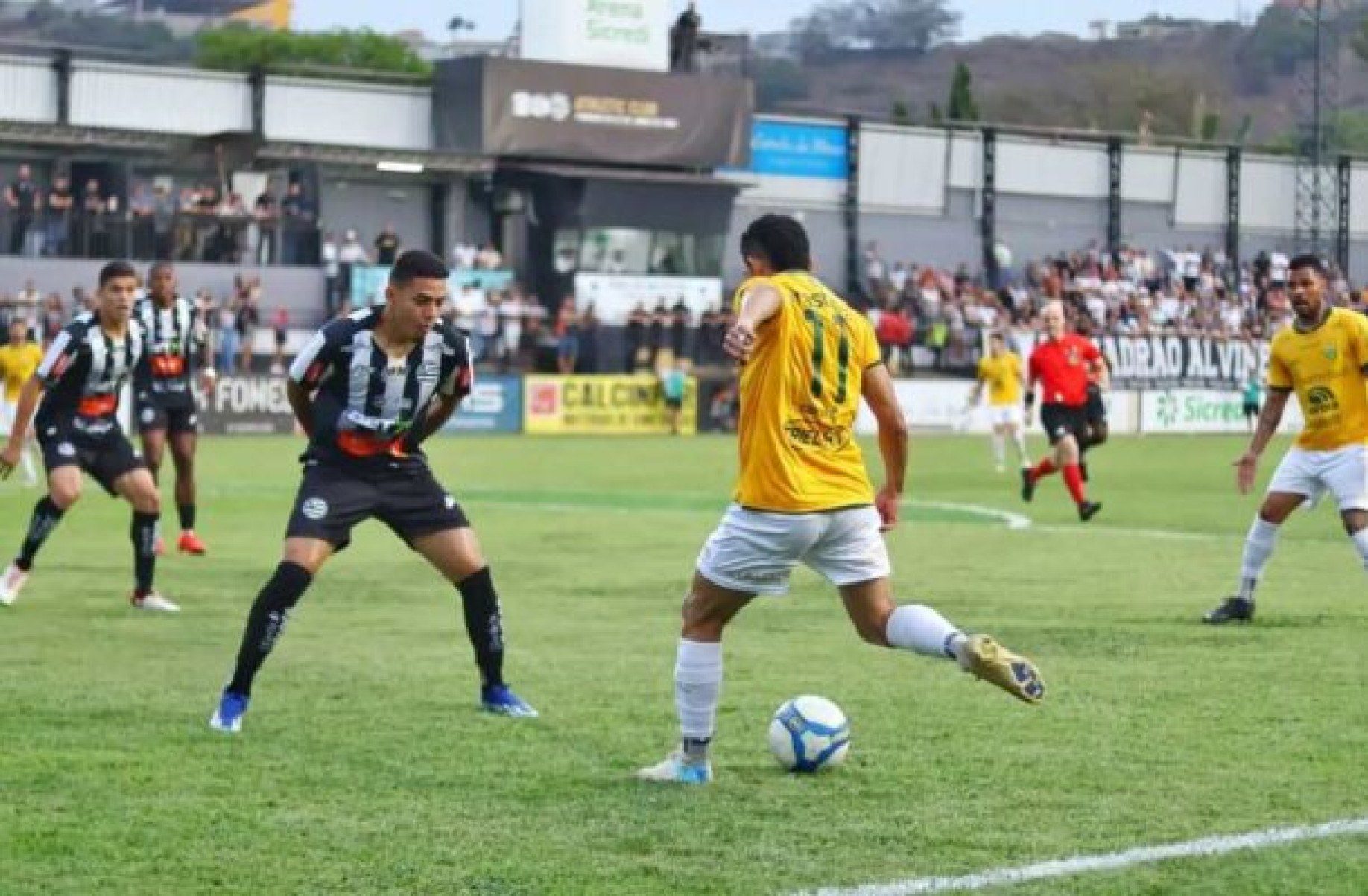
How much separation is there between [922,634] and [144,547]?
895cm

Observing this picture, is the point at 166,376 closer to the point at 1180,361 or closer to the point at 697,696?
the point at 697,696

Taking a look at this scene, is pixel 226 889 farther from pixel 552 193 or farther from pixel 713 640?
pixel 552 193

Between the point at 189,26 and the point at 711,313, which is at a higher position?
the point at 189,26

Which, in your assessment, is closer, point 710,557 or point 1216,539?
point 710,557

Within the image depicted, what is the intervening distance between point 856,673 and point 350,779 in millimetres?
4367

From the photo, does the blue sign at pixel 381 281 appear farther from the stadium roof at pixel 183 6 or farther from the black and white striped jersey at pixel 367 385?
the stadium roof at pixel 183 6

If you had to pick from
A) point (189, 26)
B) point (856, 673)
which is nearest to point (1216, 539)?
point (856, 673)

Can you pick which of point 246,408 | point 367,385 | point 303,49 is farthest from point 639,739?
point 303,49

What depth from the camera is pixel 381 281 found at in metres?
54.7

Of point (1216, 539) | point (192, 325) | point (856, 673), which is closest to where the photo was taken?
point (856, 673)

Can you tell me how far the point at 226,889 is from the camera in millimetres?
7637

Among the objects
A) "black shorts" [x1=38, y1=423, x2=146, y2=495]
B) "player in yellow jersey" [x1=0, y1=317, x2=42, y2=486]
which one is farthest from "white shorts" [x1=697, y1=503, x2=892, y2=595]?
"player in yellow jersey" [x1=0, y1=317, x2=42, y2=486]

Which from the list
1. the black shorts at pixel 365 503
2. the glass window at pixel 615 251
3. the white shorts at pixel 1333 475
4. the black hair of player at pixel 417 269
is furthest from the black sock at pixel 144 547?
A: the glass window at pixel 615 251

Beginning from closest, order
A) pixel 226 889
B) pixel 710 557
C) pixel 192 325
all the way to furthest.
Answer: pixel 226 889 → pixel 710 557 → pixel 192 325
